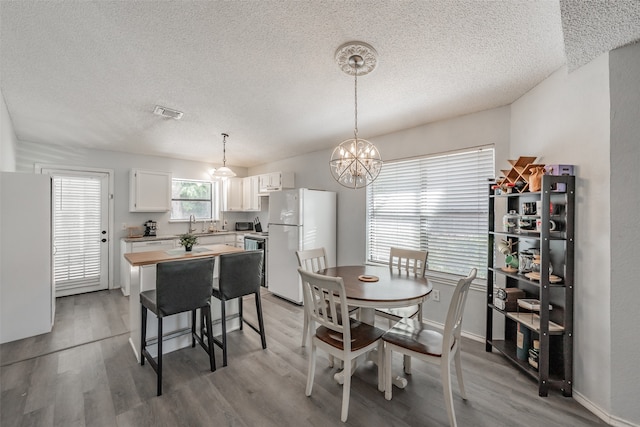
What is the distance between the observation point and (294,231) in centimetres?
390

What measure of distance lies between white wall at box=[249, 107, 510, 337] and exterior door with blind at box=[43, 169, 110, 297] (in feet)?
11.8

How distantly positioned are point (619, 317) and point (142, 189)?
6.15 meters

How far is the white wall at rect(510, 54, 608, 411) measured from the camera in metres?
1.77

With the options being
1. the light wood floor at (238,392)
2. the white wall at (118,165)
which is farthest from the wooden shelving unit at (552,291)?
the white wall at (118,165)

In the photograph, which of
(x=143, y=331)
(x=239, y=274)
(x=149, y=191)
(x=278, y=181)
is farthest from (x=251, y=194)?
(x=143, y=331)

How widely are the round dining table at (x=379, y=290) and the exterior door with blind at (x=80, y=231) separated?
437 cm

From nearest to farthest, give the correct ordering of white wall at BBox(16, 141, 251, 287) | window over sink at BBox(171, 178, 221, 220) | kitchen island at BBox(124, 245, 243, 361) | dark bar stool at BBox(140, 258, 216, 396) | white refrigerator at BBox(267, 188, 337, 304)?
dark bar stool at BBox(140, 258, 216, 396), kitchen island at BBox(124, 245, 243, 361), white refrigerator at BBox(267, 188, 337, 304), white wall at BBox(16, 141, 251, 287), window over sink at BBox(171, 178, 221, 220)

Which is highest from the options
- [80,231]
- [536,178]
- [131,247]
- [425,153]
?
[425,153]

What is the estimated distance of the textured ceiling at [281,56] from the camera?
4.90 ft

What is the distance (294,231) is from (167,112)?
2142mm

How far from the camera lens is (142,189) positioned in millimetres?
4816

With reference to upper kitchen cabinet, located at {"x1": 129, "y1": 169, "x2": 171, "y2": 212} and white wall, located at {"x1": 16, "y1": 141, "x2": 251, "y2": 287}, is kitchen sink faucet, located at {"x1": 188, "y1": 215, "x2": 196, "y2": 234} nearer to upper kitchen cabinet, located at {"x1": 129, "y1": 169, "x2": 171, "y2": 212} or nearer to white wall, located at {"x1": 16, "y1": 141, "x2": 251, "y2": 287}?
white wall, located at {"x1": 16, "y1": 141, "x2": 251, "y2": 287}

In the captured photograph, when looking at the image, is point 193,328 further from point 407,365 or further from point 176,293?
point 407,365

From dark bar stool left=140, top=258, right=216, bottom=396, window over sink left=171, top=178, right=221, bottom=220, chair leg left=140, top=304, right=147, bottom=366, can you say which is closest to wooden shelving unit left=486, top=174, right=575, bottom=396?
dark bar stool left=140, top=258, right=216, bottom=396
